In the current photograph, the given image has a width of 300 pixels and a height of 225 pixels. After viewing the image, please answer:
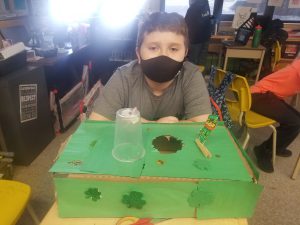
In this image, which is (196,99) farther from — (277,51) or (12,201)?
(277,51)

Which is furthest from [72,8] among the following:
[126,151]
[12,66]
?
[126,151]

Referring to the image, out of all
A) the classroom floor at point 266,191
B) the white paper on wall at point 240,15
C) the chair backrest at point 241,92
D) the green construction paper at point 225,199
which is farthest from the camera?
the white paper on wall at point 240,15

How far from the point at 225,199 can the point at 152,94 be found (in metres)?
0.63

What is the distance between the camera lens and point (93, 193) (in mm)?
604

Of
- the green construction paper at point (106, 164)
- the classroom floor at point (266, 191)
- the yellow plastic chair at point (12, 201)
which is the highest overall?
the green construction paper at point (106, 164)

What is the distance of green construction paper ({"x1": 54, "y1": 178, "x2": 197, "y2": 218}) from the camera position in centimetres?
59

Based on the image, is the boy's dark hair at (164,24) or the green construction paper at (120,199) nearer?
the green construction paper at (120,199)

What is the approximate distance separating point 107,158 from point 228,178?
311 millimetres

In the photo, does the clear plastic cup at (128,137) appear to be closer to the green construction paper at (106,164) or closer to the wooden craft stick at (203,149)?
the green construction paper at (106,164)

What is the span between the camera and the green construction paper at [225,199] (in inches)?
23.0

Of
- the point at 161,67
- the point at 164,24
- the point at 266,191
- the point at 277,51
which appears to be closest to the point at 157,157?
the point at 161,67

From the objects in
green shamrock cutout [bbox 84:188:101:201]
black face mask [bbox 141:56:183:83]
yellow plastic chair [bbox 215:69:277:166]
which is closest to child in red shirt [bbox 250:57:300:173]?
yellow plastic chair [bbox 215:69:277:166]

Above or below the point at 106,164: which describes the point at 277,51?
below

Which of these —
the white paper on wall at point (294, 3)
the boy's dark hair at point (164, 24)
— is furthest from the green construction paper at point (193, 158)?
the white paper on wall at point (294, 3)
